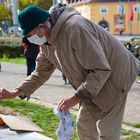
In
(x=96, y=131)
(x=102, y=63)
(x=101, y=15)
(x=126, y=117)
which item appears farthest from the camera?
(x=101, y=15)

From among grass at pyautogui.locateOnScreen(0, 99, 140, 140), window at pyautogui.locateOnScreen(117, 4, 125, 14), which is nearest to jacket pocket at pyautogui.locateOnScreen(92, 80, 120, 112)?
grass at pyautogui.locateOnScreen(0, 99, 140, 140)

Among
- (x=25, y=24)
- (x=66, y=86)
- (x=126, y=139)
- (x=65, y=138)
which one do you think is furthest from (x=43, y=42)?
(x=66, y=86)

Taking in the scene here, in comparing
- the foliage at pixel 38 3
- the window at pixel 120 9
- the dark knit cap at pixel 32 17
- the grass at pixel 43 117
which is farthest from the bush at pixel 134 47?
the window at pixel 120 9

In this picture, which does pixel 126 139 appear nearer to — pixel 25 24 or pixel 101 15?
pixel 25 24

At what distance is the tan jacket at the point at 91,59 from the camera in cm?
318

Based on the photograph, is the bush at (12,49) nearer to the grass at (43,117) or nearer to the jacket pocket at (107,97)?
the grass at (43,117)

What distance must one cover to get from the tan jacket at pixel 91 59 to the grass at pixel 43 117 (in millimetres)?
1701

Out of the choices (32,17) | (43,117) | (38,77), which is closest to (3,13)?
(43,117)

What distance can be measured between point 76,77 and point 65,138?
1.50 feet

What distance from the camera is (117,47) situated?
349 centimetres

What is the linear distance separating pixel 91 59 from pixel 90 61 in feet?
0.07

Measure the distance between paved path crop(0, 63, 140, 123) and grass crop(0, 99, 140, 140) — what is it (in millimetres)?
949

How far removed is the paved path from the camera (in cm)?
757

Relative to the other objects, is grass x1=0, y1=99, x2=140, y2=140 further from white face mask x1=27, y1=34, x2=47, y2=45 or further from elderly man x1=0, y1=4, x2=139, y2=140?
white face mask x1=27, y1=34, x2=47, y2=45
